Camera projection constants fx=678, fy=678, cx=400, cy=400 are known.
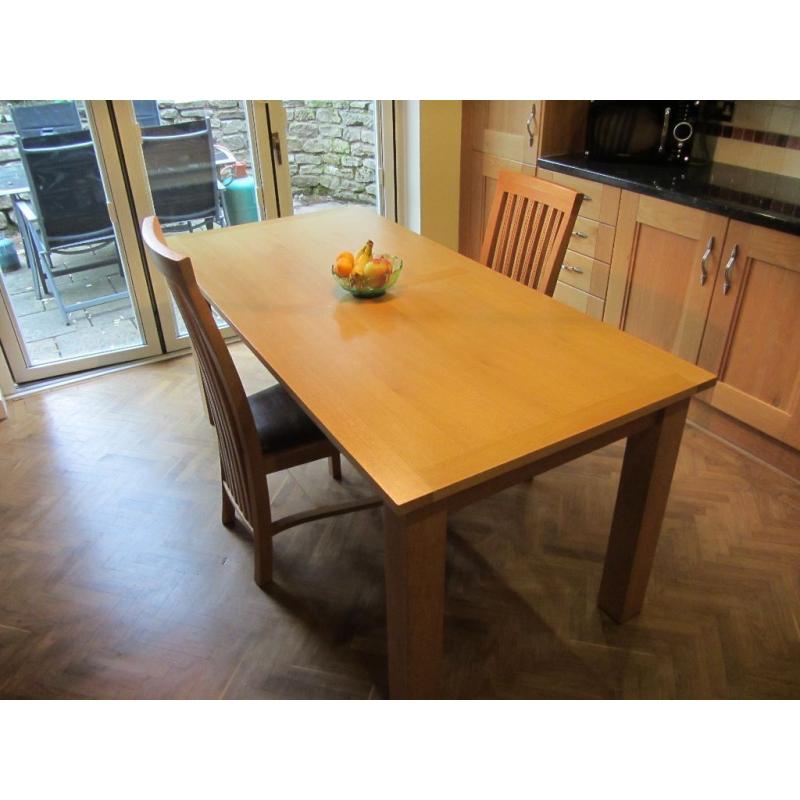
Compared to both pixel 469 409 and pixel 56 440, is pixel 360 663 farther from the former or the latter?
pixel 56 440

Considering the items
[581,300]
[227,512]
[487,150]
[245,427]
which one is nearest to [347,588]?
[227,512]

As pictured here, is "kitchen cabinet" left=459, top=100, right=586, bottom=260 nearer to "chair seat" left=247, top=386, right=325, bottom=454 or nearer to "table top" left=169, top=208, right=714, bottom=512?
"table top" left=169, top=208, right=714, bottom=512

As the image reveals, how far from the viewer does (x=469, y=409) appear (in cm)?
144

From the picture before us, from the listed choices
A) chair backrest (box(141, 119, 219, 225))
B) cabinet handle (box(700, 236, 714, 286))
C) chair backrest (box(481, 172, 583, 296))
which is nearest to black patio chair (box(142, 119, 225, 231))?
chair backrest (box(141, 119, 219, 225))

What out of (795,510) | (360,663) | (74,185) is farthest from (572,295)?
(74,185)

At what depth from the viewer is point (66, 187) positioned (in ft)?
9.89

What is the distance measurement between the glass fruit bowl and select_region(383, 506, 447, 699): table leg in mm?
807

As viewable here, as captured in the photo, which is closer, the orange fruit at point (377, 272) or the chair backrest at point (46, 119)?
the orange fruit at point (377, 272)

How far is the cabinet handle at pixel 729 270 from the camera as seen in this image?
244 cm

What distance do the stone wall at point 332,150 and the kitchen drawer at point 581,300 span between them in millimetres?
1317

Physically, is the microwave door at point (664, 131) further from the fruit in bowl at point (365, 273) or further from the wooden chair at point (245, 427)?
the wooden chair at point (245, 427)

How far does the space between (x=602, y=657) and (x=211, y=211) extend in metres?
2.72

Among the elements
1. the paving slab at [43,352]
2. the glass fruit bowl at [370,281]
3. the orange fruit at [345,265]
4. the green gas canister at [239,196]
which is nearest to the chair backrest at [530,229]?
the glass fruit bowl at [370,281]

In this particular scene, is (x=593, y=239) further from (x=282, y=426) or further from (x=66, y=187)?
(x=66, y=187)
